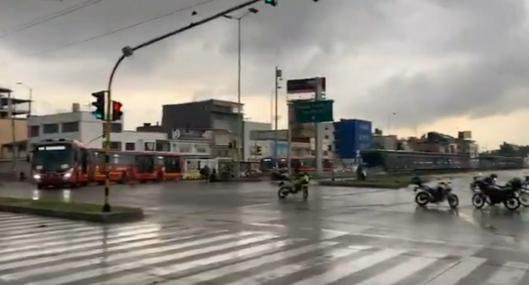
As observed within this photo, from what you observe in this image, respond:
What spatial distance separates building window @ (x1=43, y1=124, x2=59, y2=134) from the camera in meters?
102

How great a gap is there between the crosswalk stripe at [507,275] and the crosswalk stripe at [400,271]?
1145 mm

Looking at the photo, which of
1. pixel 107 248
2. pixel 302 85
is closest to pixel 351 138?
pixel 302 85

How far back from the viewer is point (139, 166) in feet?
193

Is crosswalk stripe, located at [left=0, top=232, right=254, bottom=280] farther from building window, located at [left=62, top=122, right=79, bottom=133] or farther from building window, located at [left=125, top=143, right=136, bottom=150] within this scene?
building window, located at [left=62, top=122, right=79, bottom=133]

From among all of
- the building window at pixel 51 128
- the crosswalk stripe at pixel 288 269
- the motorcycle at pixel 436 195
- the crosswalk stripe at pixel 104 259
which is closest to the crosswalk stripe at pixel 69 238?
the crosswalk stripe at pixel 104 259

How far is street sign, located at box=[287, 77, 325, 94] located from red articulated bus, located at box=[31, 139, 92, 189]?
2550 cm

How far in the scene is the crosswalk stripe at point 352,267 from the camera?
931 cm

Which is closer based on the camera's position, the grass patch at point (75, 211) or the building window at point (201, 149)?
the grass patch at point (75, 211)

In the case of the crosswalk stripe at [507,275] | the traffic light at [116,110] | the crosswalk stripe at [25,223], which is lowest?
the crosswalk stripe at [507,275]

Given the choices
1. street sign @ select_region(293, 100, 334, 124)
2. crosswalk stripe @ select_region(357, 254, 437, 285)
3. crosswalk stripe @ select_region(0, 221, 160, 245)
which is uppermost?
street sign @ select_region(293, 100, 334, 124)

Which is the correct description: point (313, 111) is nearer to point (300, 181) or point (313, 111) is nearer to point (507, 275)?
point (300, 181)

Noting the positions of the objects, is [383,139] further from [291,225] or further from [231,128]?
[291,225]

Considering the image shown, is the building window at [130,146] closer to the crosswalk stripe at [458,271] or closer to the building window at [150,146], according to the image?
the building window at [150,146]

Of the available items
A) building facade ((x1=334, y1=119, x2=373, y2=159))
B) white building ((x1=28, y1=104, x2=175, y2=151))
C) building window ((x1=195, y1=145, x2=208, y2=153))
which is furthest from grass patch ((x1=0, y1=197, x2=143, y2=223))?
building window ((x1=195, y1=145, x2=208, y2=153))
